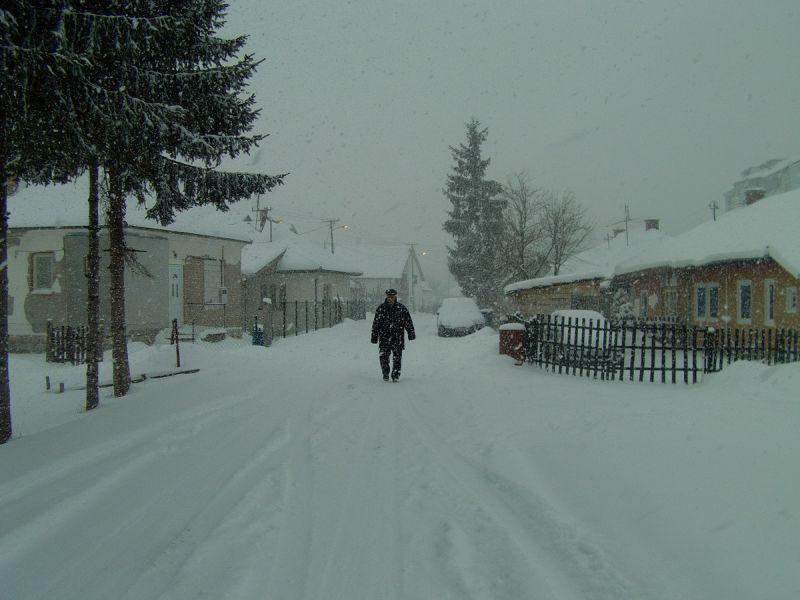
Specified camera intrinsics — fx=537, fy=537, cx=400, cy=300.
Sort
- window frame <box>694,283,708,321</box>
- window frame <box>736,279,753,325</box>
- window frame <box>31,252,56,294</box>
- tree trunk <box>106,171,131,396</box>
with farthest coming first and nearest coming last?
window frame <box>694,283,708,321</box>
window frame <box>31,252,56,294</box>
window frame <box>736,279,753,325</box>
tree trunk <box>106,171,131,396</box>

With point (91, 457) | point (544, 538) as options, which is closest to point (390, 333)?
point (91, 457)

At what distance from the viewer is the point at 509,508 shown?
4.14 m

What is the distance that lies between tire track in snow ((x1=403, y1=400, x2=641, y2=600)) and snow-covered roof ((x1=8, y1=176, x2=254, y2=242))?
54.3 ft

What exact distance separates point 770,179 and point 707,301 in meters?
43.4

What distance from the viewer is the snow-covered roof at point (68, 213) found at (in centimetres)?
1955

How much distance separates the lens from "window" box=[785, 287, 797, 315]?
638 inches

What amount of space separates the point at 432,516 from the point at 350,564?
868 mm

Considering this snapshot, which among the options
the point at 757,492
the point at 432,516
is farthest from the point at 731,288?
the point at 432,516

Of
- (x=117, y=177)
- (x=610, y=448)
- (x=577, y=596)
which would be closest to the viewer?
(x=577, y=596)

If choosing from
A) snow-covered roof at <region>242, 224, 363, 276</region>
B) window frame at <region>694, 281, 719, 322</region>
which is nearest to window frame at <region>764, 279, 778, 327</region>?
window frame at <region>694, 281, 719, 322</region>

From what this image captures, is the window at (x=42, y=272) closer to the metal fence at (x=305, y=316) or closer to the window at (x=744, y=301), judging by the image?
the metal fence at (x=305, y=316)

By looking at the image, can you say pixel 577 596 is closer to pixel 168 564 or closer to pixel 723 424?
pixel 168 564

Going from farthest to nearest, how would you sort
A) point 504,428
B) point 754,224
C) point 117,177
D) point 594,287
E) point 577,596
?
point 594,287 → point 754,224 → point 117,177 → point 504,428 → point 577,596

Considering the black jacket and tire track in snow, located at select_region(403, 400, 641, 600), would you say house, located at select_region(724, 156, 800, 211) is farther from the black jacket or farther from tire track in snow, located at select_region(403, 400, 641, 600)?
tire track in snow, located at select_region(403, 400, 641, 600)
